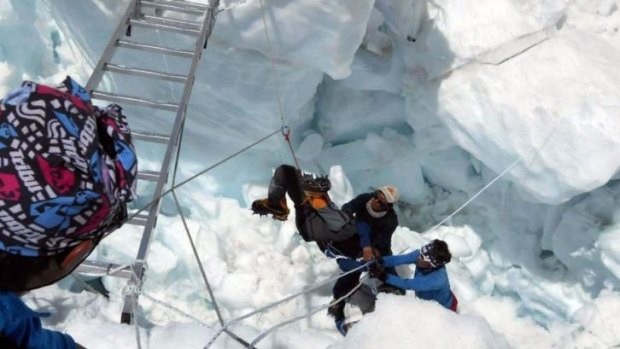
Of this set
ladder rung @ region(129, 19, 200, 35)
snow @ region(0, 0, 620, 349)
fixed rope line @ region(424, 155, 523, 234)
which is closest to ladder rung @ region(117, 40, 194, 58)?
ladder rung @ region(129, 19, 200, 35)

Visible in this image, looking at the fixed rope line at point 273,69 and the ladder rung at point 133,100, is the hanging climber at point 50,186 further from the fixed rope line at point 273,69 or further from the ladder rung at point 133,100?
the fixed rope line at point 273,69

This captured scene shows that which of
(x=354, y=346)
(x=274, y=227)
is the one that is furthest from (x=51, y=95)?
(x=274, y=227)

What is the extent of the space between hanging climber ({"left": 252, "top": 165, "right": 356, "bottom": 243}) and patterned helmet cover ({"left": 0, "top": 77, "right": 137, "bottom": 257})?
2023 millimetres

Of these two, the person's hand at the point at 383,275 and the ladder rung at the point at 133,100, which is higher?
the ladder rung at the point at 133,100

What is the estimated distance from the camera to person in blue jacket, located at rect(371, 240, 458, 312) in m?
2.85

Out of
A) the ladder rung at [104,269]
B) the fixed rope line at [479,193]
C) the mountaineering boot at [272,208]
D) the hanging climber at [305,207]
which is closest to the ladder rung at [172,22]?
the hanging climber at [305,207]

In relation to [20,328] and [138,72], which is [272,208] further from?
[20,328]

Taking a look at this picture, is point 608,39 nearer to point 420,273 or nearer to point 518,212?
point 518,212

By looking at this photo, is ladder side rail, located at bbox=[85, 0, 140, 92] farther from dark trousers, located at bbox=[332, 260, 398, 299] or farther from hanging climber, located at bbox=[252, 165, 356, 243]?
dark trousers, located at bbox=[332, 260, 398, 299]

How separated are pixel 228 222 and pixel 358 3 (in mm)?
1553

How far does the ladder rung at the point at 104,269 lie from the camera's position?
1697 millimetres

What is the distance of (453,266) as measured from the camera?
3754mm

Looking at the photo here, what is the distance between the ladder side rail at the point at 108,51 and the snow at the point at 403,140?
1.36ft

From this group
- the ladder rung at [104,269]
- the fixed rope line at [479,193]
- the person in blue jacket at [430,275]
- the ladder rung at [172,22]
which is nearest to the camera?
the ladder rung at [104,269]
